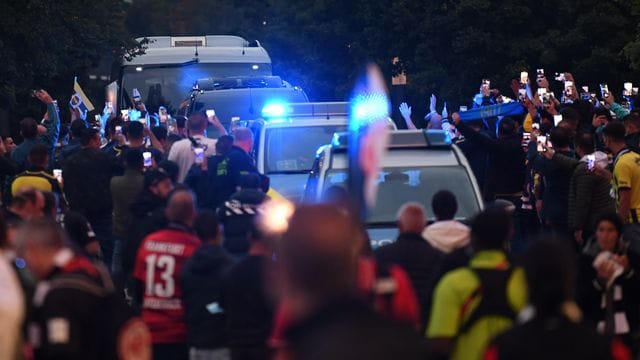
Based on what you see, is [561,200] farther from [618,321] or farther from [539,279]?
[539,279]

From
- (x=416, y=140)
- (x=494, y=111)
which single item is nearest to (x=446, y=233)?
(x=416, y=140)

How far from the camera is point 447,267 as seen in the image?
8766 mm

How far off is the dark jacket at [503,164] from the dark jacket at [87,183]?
4.06m

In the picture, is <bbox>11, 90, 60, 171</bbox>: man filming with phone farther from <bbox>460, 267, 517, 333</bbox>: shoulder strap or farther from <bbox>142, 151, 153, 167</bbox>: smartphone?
<bbox>460, 267, 517, 333</bbox>: shoulder strap

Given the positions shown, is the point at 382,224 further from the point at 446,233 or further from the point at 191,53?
the point at 191,53

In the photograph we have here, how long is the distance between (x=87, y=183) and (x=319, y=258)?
38.7 feet

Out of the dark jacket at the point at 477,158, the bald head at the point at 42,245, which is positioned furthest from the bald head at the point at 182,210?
the dark jacket at the point at 477,158

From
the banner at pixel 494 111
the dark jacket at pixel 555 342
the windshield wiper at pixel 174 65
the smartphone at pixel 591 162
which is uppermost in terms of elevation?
the windshield wiper at pixel 174 65

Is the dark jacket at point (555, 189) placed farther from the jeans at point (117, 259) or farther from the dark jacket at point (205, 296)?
the dark jacket at point (205, 296)

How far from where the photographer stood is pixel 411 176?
14016 mm

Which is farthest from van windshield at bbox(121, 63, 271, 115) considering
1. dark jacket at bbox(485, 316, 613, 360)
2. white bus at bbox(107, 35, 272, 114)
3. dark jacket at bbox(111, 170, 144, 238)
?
dark jacket at bbox(485, 316, 613, 360)

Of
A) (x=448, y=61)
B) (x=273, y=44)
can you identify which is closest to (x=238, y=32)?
(x=273, y=44)

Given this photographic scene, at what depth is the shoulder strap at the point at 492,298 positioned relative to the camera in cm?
774

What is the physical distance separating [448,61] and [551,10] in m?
3.08
